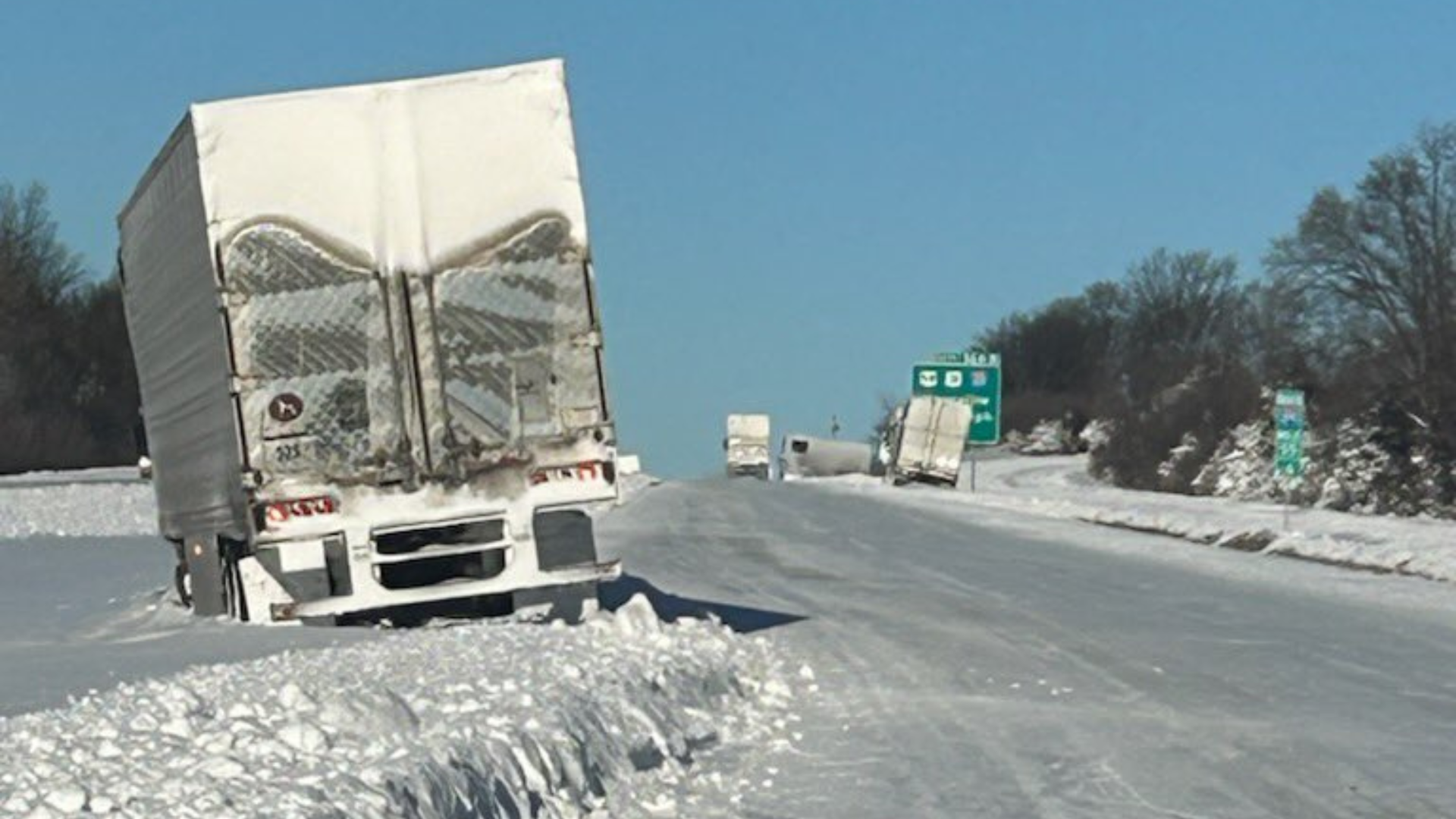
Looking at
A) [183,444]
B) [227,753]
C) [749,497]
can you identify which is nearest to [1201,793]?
[227,753]

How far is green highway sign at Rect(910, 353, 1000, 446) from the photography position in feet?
234

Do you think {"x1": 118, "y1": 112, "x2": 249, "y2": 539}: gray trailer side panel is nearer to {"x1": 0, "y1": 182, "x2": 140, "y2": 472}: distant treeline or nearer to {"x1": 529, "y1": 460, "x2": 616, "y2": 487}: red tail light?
{"x1": 529, "y1": 460, "x2": 616, "y2": 487}: red tail light

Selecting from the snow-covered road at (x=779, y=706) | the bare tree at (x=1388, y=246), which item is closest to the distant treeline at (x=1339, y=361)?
the bare tree at (x=1388, y=246)

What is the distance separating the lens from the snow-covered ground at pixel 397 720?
7812mm

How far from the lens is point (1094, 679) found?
47.8ft

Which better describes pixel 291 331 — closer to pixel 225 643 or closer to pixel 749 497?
pixel 225 643

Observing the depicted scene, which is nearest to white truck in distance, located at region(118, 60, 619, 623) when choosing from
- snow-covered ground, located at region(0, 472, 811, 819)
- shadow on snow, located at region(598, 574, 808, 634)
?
snow-covered ground, located at region(0, 472, 811, 819)

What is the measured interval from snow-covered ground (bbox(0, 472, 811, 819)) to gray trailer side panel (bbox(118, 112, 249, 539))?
147 centimetres

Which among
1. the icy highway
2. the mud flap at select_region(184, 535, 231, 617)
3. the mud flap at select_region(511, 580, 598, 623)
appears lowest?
the icy highway

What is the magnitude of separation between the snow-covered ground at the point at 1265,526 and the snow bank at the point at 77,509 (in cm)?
1890

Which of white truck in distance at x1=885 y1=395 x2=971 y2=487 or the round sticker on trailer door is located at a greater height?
the round sticker on trailer door

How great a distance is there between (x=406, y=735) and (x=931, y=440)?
66032 mm

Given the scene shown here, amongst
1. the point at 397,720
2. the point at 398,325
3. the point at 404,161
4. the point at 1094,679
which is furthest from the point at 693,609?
the point at 397,720

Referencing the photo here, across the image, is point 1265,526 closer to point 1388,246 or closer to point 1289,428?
point 1289,428
